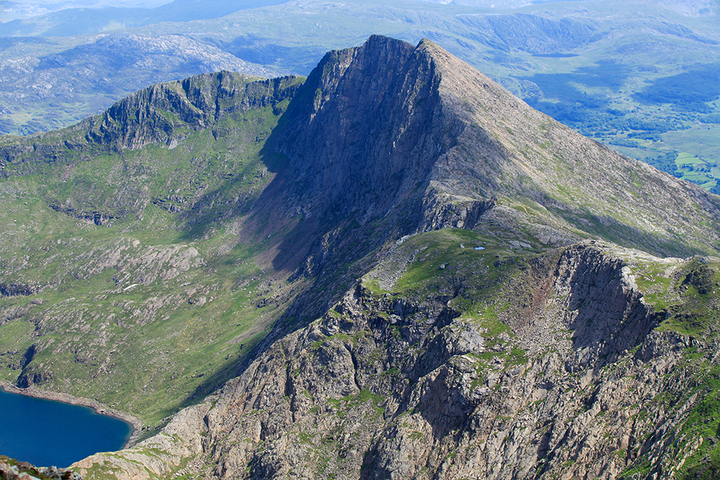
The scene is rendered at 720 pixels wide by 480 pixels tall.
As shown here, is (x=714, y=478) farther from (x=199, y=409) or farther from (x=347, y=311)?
(x=199, y=409)

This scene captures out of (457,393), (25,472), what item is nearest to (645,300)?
(457,393)

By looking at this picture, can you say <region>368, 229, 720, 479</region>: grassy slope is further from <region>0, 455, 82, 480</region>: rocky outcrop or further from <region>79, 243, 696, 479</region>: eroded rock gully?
<region>0, 455, 82, 480</region>: rocky outcrop

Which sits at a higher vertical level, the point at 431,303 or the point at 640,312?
the point at 640,312

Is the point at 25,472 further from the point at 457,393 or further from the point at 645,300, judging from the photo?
the point at 645,300

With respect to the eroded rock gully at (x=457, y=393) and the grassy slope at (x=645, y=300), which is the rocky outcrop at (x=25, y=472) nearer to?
the eroded rock gully at (x=457, y=393)

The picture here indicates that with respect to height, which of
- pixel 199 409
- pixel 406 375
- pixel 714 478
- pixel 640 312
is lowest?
pixel 199 409

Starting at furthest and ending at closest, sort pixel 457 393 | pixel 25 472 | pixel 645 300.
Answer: pixel 457 393, pixel 645 300, pixel 25 472

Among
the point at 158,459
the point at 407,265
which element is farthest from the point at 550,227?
the point at 158,459

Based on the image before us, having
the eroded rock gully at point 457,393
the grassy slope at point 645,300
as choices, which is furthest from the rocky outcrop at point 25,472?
the grassy slope at point 645,300
